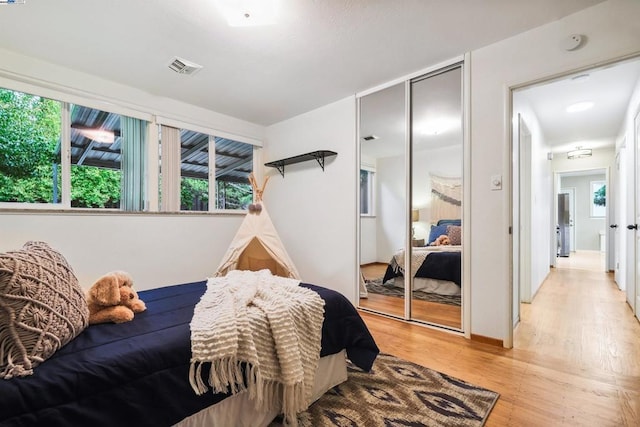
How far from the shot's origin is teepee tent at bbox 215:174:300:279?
9.68 ft

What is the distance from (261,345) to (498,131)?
92.5 inches

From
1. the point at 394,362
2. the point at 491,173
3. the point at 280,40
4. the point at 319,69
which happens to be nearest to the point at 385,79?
the point at 319,69

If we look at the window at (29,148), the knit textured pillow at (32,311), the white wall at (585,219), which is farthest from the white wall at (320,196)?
the white wall at (585,219)

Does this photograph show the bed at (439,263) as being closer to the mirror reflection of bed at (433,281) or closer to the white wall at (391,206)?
the mirror reflection of bed at (433,281)

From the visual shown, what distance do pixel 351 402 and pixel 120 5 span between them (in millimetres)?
2875

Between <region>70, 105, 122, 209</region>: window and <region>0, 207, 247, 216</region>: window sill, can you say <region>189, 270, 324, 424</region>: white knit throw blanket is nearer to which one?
<region>0, 207, 247, 216</region>: window sill

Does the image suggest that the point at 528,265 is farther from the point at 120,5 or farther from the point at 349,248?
the point at 120,5

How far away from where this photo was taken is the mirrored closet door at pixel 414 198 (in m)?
2.70

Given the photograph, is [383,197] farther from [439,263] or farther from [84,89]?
[84,89]

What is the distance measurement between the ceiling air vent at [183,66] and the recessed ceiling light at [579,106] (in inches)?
176

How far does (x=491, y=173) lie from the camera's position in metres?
2.39

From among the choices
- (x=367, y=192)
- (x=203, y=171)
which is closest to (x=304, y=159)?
(x=367, y=192)

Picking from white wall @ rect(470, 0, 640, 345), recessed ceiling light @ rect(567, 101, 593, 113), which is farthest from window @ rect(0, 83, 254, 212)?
recessed ceiling light @ rect(567, 101, 593, 113)

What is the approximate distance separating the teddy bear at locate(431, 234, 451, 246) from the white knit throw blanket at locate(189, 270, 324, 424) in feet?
5.29
